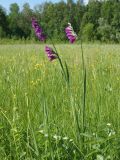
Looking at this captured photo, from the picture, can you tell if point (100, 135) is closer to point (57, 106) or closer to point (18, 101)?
point (57, 106)

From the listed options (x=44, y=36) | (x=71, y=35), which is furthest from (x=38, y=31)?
(x=71, y=35)

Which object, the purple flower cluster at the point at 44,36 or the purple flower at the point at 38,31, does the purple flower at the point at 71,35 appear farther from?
the purple flower at the point at 38,31

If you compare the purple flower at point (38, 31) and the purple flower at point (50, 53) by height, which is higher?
the purple flower at point (38, 31)

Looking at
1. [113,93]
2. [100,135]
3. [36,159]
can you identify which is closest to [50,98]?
[113,93]

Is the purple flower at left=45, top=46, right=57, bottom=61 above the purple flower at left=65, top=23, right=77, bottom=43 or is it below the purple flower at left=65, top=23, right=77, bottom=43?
below

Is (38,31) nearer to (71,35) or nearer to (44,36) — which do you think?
(44,36)

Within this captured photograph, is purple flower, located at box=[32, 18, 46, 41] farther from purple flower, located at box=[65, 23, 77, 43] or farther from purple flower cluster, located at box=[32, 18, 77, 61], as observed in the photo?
purple flower, located at box=[65, 23, 77, 43]

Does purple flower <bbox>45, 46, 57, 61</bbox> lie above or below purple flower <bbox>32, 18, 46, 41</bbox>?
below

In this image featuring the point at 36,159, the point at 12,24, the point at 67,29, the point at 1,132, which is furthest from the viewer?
the point at 12,24

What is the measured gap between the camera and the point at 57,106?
7.97 feet

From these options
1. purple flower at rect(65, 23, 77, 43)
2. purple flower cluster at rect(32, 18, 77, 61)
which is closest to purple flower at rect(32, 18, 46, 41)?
purple flower cluster at rect(32, 18, 77, 61)

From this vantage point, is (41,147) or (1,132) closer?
(41,147)

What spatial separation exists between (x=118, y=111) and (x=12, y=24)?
58665mm

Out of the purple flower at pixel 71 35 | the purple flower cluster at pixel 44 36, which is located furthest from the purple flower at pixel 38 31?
the purple flower at pixel 71 35
